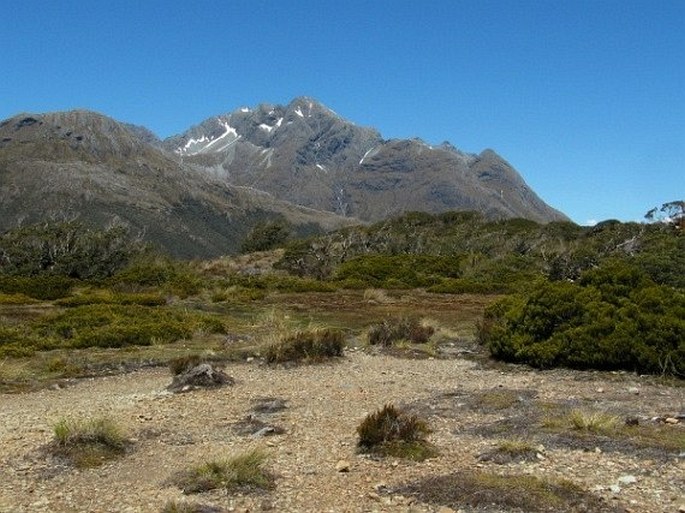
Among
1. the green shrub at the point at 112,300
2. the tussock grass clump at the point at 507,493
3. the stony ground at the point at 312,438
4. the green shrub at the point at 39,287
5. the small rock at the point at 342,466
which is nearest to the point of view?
the tussock grass clump at the point at 507,493

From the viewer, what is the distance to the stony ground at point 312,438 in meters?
7.64

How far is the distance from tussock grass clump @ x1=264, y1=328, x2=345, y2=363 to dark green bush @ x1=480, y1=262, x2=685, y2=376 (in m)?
3.95

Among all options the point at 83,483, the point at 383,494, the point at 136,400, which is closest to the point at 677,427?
the point at 383,494

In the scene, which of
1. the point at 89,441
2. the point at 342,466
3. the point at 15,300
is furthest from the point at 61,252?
the point at 342,466

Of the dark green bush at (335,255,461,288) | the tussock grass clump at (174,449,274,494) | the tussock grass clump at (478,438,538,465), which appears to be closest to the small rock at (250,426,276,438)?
the tussock grass clump at (174,449,274,494)

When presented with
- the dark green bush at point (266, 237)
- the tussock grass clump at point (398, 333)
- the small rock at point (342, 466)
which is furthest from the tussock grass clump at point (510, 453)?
the dark green bush at point (266, 237)

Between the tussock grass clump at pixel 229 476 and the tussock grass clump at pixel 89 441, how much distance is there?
4.66 ft

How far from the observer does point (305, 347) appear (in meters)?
18.0

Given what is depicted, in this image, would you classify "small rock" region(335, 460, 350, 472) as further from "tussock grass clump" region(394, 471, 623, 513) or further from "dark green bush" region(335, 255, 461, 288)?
A: "dark green bush" region(335, 255, 461, 288)

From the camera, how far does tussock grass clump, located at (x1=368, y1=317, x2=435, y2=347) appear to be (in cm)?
2092

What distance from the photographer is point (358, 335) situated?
2323 centimetres

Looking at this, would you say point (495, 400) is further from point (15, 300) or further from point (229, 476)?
point (15, 300)

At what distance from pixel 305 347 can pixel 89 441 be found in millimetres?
8832

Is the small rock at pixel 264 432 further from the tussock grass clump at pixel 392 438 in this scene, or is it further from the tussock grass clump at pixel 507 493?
the tussock grass clump at pixel 507 493
